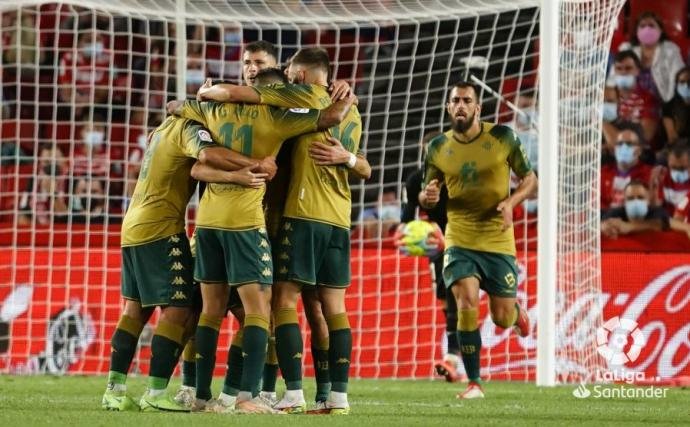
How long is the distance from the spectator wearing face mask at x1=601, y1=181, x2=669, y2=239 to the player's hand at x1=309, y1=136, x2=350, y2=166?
21.2 ft

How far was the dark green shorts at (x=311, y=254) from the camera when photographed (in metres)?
7.35

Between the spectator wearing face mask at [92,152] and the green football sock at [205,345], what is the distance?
6.05m

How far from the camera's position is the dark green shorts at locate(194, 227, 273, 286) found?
7074 mm

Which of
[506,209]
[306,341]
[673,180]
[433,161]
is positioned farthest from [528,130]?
[506,209]

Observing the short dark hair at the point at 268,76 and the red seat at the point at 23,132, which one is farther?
the red seat at the point at 23,132

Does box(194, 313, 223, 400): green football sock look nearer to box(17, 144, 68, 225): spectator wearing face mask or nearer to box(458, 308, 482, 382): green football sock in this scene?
box(458, 308, 482, 382): green football sock

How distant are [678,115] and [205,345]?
29.3 feet

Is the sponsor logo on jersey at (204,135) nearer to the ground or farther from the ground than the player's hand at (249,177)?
farther from the ground

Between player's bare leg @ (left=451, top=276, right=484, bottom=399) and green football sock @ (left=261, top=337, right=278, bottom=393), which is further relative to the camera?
player's bare leg @ (left=451, top=276, right=484, bottom=399)

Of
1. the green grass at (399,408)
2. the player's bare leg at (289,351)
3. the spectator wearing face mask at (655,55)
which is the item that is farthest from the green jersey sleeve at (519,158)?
the spectator wearing face mask at (655,55)

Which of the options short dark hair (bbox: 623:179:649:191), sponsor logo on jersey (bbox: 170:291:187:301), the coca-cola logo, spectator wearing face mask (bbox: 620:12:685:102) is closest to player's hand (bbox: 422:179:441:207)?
sponsor logo on jersey (bbox: 170:291:187:301)

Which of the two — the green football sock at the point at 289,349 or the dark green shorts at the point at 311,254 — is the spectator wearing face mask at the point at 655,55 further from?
the green football sock at the point at 289,349

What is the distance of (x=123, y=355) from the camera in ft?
24.7

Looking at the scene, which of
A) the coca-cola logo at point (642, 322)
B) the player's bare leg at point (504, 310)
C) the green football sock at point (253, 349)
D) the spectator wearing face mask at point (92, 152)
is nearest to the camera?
the green football sock at point (253, 349)
